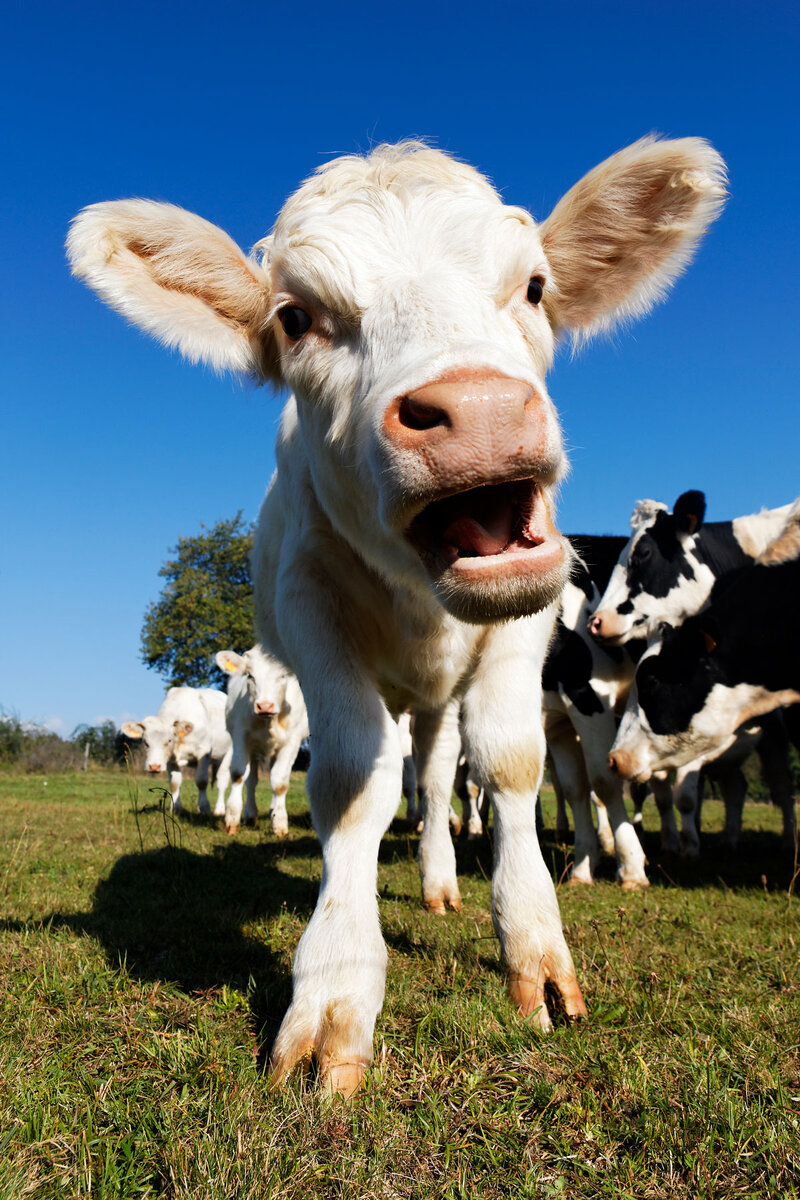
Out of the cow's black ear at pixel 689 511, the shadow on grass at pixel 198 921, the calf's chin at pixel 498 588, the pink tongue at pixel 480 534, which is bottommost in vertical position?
the shadow on grass at pixel 198 921

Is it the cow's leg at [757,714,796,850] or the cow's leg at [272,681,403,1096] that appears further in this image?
the cow's leg at [757,714,796,850]

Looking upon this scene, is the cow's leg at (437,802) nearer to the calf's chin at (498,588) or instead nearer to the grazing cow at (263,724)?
the calf's chin at (498,588)

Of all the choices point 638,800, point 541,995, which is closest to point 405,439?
point 541,995

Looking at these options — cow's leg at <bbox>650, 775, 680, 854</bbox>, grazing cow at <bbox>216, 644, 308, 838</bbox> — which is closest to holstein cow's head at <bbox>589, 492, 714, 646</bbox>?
cow's leg at <bbox>650, 775, 680, 854</bbox>

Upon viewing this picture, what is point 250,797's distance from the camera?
460 inches

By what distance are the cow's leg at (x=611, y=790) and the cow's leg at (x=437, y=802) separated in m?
1.91

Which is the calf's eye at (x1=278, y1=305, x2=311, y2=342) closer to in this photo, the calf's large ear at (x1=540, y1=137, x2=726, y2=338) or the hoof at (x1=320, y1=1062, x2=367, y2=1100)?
the calf's large ear at (x1=540, y1=137, x2=726, y2=338)

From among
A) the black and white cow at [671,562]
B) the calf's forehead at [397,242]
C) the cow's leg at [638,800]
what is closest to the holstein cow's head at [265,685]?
the cow's leg at [638,800]

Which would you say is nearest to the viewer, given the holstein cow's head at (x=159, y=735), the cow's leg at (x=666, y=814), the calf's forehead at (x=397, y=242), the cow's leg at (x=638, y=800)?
the calf's forehead at (x=397, y=242)

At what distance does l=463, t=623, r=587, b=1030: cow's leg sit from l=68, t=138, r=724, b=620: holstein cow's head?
58cm

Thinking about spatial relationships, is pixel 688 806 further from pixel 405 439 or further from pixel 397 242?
pixel 405 439

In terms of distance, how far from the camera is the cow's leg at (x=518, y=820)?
2584 mm

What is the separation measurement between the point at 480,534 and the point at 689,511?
5943 millimetres

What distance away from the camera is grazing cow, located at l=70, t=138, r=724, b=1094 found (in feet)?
6.69
